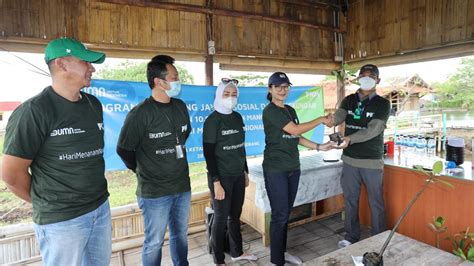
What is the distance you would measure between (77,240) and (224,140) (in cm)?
109

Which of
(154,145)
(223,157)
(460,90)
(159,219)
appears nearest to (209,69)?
(223,157)

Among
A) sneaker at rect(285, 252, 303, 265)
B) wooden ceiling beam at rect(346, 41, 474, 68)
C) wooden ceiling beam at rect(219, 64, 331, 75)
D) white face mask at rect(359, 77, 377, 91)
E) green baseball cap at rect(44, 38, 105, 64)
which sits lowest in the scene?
sneaker at rect(285, 252, 303, 265)

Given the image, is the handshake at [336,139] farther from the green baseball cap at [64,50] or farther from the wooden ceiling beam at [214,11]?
the green baseball cap at [64,50]

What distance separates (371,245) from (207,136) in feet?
3.97

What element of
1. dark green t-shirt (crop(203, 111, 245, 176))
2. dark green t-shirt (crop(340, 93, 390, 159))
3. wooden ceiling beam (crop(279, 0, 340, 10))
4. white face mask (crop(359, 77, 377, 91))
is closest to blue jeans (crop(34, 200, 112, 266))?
dark green t-shirt (crop(203, 111, 245, 176))

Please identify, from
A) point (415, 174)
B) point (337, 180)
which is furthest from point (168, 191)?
point (415, 174)

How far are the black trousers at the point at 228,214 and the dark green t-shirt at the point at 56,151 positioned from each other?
2.98 ft

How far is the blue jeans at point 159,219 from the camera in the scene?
5.62ft

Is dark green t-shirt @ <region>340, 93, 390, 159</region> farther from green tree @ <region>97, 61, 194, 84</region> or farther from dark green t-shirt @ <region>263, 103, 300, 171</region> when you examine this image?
green tree @ <region>97, 61, 194, 84</region>

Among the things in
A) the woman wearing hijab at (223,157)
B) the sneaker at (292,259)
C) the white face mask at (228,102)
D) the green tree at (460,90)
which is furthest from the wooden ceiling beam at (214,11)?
the green tree at (460,90)

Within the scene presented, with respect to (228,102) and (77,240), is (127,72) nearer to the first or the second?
(228,102)

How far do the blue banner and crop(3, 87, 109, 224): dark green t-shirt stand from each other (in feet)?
3.88

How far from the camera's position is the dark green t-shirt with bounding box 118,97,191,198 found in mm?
1665

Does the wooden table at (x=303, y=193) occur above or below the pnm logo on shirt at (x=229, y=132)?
below
